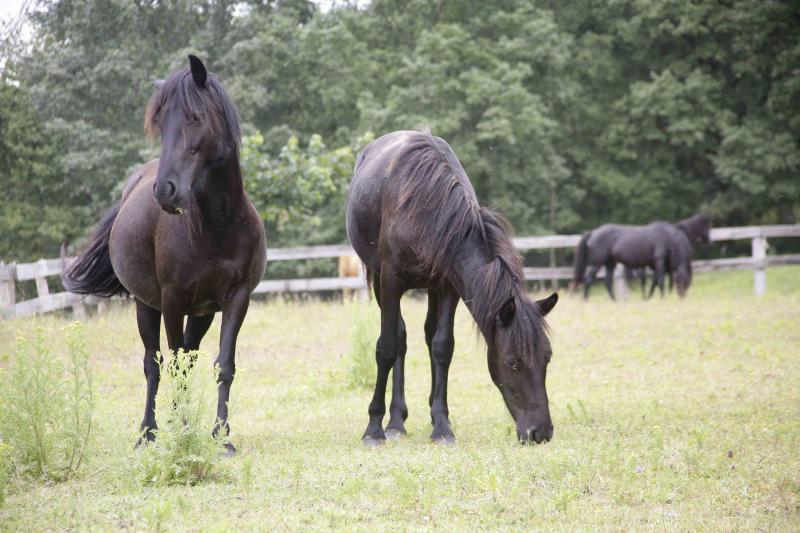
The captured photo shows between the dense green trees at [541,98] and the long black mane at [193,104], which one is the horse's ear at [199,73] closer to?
the long black mane at [193,104]

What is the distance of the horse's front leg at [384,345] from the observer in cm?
628

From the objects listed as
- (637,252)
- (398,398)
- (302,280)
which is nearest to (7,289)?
(302,280)

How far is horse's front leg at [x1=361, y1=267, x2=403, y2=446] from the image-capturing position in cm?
628

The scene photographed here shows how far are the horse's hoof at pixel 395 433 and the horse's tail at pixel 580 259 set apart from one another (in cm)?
1591

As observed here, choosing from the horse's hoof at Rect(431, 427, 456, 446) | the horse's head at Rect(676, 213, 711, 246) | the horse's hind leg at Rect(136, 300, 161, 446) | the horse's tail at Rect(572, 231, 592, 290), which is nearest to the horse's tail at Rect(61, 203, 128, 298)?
the horse's hind leg at Rect(136, 300, 161, 446)

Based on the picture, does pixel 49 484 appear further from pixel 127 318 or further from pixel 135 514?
pixel 127 318

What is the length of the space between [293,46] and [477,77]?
5286 millimetres

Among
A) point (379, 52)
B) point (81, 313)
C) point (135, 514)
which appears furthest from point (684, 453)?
point (379, 52)

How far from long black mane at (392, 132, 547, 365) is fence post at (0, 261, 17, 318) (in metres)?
7.09

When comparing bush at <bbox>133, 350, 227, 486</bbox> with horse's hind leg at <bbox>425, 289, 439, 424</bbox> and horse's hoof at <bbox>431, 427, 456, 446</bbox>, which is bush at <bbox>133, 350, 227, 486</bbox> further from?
horse's hind leg at <bbox>425, 289, 439, 424</bbox>

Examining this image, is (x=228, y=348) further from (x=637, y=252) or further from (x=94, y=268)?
(x=637, y=252)

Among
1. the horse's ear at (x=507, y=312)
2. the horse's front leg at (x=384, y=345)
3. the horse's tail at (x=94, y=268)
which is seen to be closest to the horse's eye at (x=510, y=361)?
the horse's ear at (x=507, y=312)

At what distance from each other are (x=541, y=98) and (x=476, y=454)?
2470 cm

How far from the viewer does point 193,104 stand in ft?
18.0
